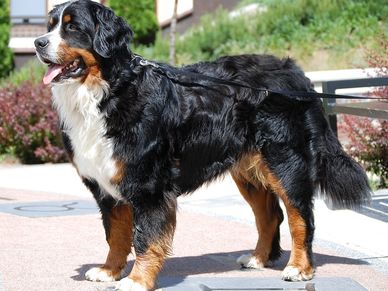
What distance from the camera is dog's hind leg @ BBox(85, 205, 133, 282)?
250 inches

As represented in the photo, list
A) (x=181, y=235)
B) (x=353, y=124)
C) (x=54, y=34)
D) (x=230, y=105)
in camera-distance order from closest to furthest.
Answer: (x=54, y=34), (x=230, y=105), (x=181, y=235), (x=353, y=124)

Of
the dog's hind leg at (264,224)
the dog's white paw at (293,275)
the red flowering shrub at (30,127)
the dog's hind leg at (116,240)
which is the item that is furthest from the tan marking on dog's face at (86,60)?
the red flowering shrub at (30,127)

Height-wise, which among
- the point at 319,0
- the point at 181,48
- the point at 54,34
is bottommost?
the point at 181,48

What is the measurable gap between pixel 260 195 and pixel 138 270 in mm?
1445

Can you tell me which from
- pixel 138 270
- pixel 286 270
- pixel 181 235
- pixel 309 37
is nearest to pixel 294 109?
pixel 286 270

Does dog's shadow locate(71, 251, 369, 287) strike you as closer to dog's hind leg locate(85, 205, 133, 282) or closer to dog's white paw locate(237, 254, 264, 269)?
dog's white paw locate(237, 254, 264, 269)

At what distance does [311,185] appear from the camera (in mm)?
6621

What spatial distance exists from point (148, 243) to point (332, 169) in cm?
167

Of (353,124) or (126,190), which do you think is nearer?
(126,190)

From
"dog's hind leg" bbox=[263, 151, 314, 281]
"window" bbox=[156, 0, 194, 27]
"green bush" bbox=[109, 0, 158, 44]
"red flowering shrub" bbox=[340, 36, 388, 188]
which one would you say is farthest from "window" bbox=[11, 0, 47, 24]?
"dog's hind leg" bbox=[263, 151, 314, 281]

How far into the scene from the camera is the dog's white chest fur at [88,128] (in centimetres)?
587

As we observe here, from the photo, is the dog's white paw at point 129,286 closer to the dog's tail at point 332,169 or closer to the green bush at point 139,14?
the dog's tail at point 332,169

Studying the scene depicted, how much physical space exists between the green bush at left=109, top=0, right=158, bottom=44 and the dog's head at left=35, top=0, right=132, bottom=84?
16213 millimetres

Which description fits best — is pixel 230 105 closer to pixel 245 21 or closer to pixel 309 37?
pixel 309 37
